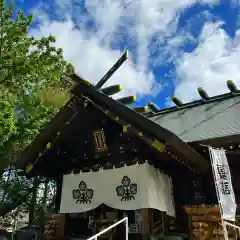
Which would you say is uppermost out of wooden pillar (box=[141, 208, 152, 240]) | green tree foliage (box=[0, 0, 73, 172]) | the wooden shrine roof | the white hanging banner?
green tree foliage (box=[0, 0, 73, 172])

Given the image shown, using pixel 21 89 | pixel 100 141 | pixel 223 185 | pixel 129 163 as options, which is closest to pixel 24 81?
pixel 21 89

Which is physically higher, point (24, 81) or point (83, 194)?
point (24, 81)

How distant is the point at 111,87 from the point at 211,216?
14.2ft

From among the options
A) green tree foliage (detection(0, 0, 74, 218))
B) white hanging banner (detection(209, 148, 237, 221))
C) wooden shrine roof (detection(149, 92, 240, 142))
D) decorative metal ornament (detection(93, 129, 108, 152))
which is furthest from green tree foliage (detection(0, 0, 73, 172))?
white hanging banner (detection(209, 148, 237, 221))

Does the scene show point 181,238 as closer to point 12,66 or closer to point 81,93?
point 81,93

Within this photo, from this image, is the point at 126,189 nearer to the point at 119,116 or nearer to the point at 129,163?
the point at 129,163

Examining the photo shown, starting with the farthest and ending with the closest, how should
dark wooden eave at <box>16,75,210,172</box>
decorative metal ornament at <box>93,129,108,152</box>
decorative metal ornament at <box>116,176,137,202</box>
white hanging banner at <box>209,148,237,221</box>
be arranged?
decorative metal ornament at <box>93,129,108,152</box>, decorative metal ornament at <box>116,176,137,202</box>, dark wooden eave at <box>16,75,210,172</box>, white hanging banner at <box>209,148,237,221</box>

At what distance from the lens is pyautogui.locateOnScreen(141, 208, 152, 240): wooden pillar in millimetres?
7016

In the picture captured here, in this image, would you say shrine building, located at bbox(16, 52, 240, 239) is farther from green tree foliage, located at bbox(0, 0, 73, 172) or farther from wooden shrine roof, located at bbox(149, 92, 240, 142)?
green tree foliage, located at bbox(0, 0, 73, 172)

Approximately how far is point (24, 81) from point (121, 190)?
341 inches

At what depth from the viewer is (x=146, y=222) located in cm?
720

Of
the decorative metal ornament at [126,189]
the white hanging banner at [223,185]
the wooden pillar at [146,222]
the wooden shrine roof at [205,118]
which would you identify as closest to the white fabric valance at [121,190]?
the decorative metal ornament at [126,189]

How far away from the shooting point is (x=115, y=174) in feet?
25.3

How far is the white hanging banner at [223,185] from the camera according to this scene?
6102 mm
